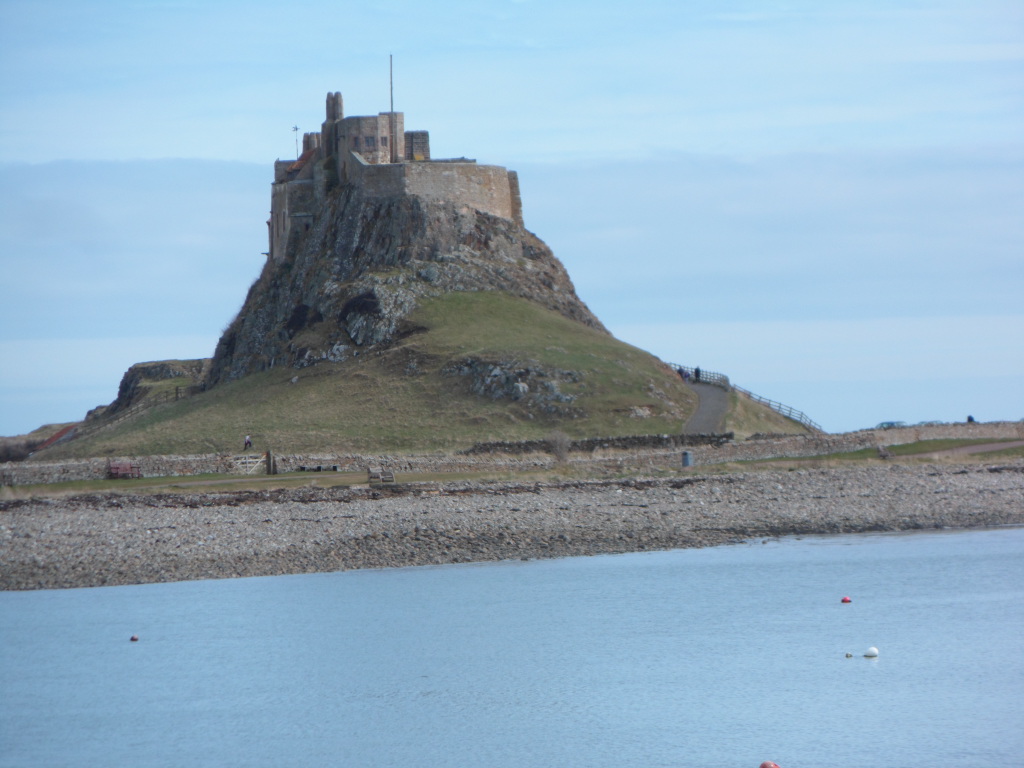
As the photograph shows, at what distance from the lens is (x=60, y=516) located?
42031 mm

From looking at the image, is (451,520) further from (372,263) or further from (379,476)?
(372,263)

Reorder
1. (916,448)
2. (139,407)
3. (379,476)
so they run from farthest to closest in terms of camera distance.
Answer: (139,407)
(916,448)
(379,476)

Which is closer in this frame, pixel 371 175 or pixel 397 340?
pixel 397 340

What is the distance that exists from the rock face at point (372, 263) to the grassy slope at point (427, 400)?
1878 mm

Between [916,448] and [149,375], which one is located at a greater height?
[149,375]

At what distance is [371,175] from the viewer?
8906 centimetres

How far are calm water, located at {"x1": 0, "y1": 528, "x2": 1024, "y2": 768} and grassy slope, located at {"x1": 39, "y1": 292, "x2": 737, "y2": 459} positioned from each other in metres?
31.0

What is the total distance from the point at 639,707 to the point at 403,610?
33.5 feet

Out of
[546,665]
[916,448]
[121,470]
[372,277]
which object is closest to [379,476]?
[121,470]

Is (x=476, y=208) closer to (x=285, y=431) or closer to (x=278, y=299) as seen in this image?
(x=278, y=299)

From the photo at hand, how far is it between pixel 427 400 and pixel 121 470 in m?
22.7

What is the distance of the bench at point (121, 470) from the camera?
54.2 meters

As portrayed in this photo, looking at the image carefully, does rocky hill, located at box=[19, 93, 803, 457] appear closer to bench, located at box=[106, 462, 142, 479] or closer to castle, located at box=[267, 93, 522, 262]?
castle, located at box=[267, 93, 522, 262]

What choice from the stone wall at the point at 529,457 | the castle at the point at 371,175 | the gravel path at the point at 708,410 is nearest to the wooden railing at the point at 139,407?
the castle at the point at 371,175
